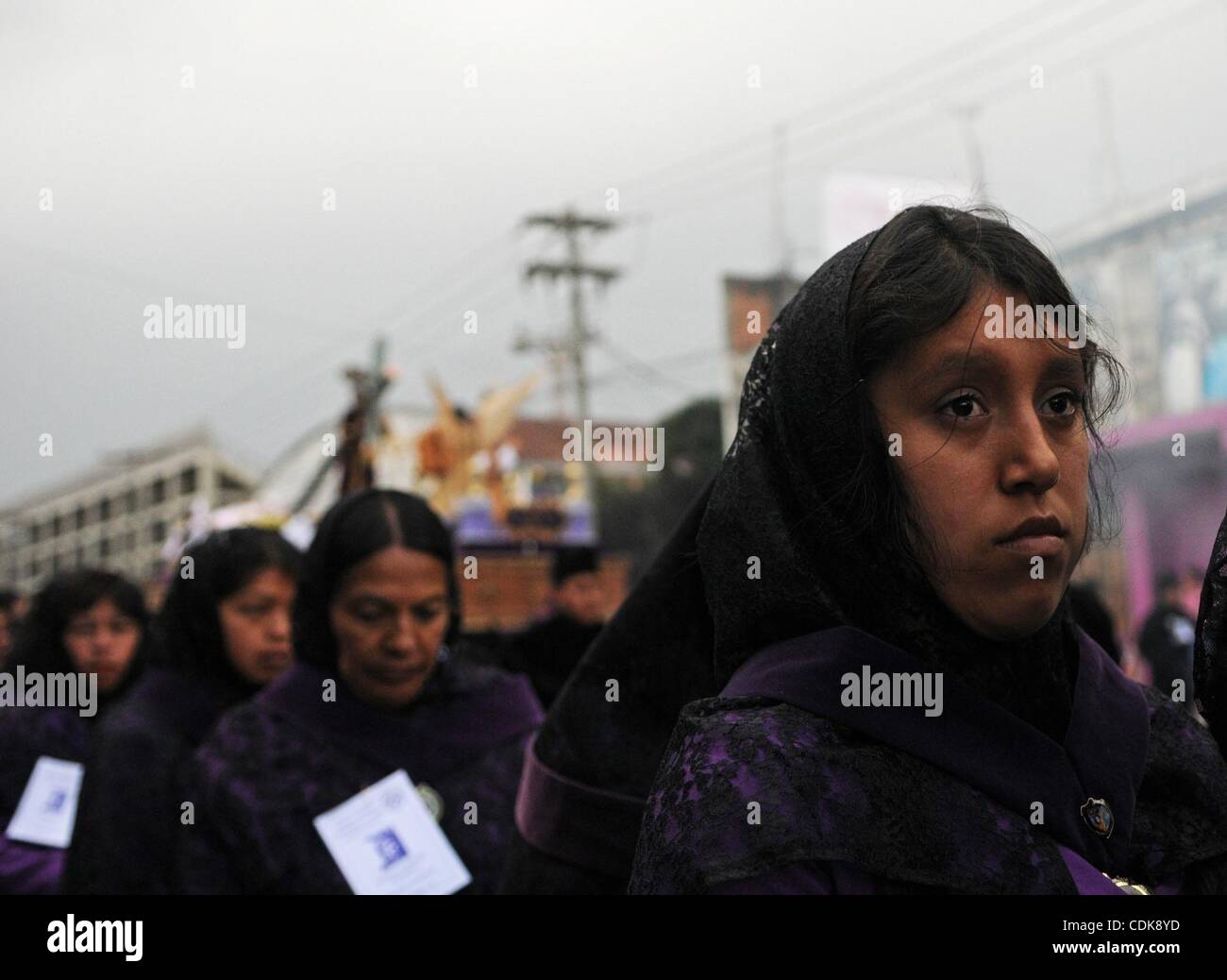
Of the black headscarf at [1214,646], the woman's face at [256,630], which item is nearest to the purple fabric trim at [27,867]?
the woman's face at [256,630]

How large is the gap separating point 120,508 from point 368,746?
1842 inches

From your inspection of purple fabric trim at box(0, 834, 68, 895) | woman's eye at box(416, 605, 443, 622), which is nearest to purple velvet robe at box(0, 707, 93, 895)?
purple fabric trim at box(0, 834, 68, 895)

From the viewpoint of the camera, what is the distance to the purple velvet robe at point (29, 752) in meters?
3.93

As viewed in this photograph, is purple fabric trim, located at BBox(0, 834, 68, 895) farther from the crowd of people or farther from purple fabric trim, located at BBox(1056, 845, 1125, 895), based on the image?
purple fabric trim, located at BBox(1056, 845, 1125, 895)

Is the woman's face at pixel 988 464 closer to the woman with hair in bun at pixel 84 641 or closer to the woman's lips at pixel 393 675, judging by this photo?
the woman's lips at pixel 393 675

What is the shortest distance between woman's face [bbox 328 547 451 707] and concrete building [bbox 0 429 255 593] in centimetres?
3948

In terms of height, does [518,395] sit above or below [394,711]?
above

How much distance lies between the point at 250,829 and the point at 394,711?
0.45m

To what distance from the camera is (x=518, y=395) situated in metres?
24.3

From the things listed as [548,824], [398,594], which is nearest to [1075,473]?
[548,824]

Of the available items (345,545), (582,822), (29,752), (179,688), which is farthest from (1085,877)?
(29,752)

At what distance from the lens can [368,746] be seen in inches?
118

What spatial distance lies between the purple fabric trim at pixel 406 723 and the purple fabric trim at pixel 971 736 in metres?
1.81

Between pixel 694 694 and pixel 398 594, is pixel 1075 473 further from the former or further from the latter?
pixel 398 594
